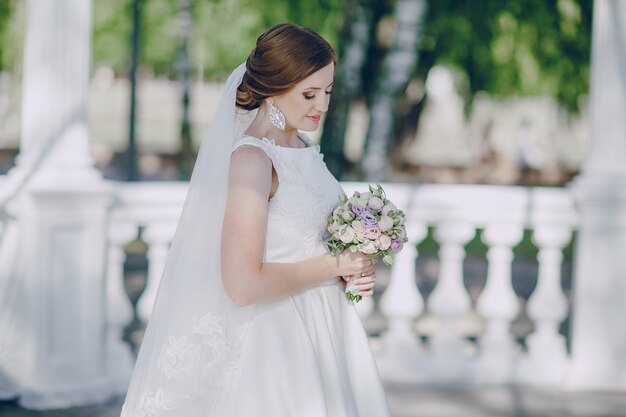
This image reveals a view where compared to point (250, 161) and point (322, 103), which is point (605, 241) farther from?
point (250, 161)

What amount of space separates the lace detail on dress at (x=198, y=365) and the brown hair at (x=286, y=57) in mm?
686

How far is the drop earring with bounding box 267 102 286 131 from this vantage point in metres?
3.02

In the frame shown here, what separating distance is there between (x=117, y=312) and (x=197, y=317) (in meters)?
2.60

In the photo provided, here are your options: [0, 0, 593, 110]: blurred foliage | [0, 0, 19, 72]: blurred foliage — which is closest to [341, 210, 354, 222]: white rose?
[0, 0, 593, 110]: blurred foliage

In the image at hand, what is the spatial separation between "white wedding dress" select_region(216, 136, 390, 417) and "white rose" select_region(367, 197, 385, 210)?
0.47ft

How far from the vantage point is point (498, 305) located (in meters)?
5.86

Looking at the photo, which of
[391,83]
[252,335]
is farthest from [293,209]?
[391,83]

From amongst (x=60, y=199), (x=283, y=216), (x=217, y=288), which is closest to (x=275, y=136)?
(x=283, y=216)

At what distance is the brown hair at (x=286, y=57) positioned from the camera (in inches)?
113

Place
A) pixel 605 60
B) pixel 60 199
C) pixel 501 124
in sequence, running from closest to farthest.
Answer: pixel 60 199 < pixel 605 60 < pixel 501 124

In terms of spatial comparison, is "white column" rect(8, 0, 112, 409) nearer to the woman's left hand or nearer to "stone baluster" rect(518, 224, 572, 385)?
"stone baluster" rect(518, 224, 572, 385)

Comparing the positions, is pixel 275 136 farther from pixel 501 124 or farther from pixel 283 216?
pixel 501 124

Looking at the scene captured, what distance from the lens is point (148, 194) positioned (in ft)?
18.1

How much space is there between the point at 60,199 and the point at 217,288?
7.94 feet
